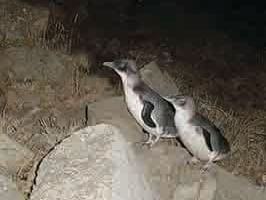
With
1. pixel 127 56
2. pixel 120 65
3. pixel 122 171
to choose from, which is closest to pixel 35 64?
pixel 127 56

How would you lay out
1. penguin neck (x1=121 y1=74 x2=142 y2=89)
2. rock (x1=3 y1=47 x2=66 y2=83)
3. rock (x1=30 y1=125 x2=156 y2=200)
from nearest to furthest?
rock (x1=30 y1=125 x2=156 y2=200) < penguin neck (x1=121 y1=74 x2=142 y2=89) < rock (x1=3 y1=47 x2=66 y2=83)

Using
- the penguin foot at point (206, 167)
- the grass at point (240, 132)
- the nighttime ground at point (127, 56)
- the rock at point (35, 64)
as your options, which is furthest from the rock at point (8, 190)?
the rock at point (35, 64)

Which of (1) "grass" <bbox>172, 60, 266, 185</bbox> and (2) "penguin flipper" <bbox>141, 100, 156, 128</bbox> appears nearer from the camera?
(2) "penguin flipper" <bbox>141, 100, 156, 128</bbox>

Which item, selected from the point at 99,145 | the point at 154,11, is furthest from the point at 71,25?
the point at 99,145

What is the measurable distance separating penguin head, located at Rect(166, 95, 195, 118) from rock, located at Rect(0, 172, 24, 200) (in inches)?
55.2

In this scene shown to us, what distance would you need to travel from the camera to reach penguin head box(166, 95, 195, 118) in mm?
5980

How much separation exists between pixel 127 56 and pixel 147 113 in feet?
8.79

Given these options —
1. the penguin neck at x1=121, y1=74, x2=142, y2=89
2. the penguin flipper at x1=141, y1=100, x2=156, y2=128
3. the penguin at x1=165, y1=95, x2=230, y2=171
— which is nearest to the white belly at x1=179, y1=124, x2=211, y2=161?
the penguin at x1=165, y1=95, x2=230, y2=171

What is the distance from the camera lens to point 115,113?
651 centimetres

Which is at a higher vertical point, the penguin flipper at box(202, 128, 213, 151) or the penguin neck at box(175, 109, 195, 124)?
the penguin neck at box(175, 109, 195, 124)

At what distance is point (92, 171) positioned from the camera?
484 centimetres

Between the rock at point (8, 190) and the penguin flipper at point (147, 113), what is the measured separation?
118 cm

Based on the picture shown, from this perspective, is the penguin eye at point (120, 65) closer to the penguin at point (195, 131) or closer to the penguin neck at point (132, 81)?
the penguin neck at point (132, 81)

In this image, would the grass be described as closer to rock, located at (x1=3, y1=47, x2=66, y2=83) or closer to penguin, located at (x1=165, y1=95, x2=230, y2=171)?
penguin, located at (x1=165, y1=95, x2=230, y2=171)
